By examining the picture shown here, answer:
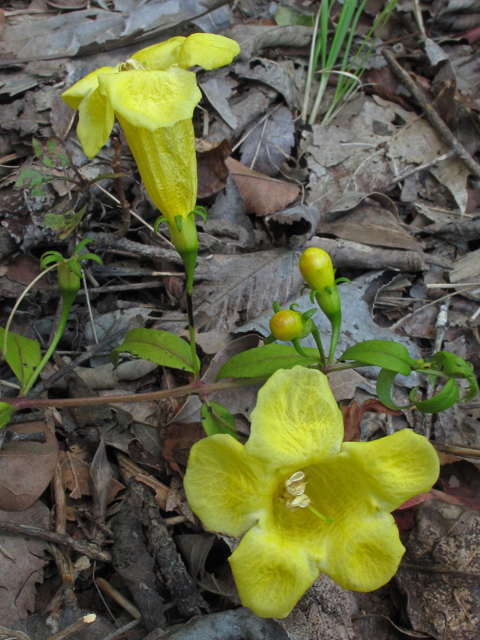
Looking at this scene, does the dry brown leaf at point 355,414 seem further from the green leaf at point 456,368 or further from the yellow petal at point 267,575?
the yellow petal at point 267,575

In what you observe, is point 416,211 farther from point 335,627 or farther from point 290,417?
point 335,627

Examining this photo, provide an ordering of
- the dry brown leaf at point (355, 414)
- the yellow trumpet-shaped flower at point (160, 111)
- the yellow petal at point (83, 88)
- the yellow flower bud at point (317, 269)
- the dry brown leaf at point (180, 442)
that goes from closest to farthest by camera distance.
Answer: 1. the yellow trumpet-shaped flower at point (160, 111)
2. the yellow petal at point (83, 88)
3. the yellow flower bud at point (317, 269)
4. the dry brown leaf at point (180, 442)
5. the dry brown leaf at point (355, 414)

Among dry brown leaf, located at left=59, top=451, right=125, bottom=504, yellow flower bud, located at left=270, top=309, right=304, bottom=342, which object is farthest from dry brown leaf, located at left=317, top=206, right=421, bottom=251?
dry brown leaf, located at left=59, top=451, right=125, bottom=504

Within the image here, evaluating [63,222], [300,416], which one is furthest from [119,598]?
[63,222]

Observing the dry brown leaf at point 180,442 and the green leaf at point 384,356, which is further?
the dry brown leaf at point 180,442

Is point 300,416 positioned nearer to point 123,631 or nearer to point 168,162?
point 168,162

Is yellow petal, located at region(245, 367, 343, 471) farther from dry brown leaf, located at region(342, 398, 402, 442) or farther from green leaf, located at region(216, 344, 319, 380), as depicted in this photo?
dry brown leaf, located at region(342, 398, 402, 442)

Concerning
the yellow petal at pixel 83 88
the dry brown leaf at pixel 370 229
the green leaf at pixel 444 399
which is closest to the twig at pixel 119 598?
the green leaf at pixel 444 399

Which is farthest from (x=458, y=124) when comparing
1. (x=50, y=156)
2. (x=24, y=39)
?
(x=24, y=39)
